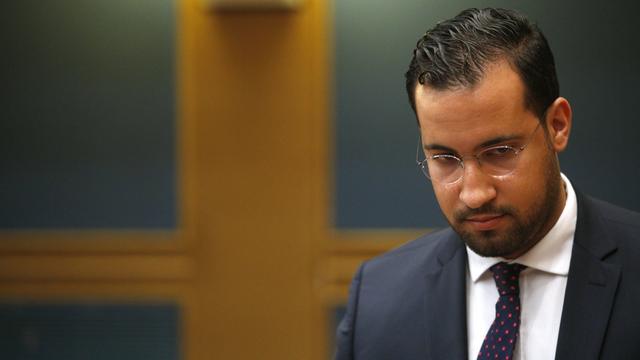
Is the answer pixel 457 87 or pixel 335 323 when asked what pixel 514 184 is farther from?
pixel 335 323

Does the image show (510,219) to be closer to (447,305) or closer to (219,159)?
(447,305)

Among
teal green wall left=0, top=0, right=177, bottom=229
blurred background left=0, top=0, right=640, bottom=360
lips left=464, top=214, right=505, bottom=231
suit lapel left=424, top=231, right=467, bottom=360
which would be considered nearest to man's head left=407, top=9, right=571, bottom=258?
lips left=464, top=214, right=505, bottom=231

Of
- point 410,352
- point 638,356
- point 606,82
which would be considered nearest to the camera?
point 638,356

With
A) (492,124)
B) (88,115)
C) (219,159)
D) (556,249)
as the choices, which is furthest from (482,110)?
(88,115)

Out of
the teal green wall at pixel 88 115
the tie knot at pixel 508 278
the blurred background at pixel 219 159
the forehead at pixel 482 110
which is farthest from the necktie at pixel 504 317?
the teal green wall at pixel 88 115

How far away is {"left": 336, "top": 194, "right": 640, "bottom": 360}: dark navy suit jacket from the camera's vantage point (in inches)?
52.9

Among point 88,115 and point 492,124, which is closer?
point 492,124

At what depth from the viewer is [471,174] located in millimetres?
1368

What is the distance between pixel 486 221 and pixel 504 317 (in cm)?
16

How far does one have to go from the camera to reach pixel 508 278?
56.8 inches

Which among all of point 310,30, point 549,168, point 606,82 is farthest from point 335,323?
point 549,168

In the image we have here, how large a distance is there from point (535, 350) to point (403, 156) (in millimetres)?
1389

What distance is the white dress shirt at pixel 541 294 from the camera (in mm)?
1409

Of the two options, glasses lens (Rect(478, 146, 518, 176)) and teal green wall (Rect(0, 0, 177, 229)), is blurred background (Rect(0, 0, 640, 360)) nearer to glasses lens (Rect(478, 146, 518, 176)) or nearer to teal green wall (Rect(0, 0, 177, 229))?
teal green wall (Rect(0, 0, 177, 229))
